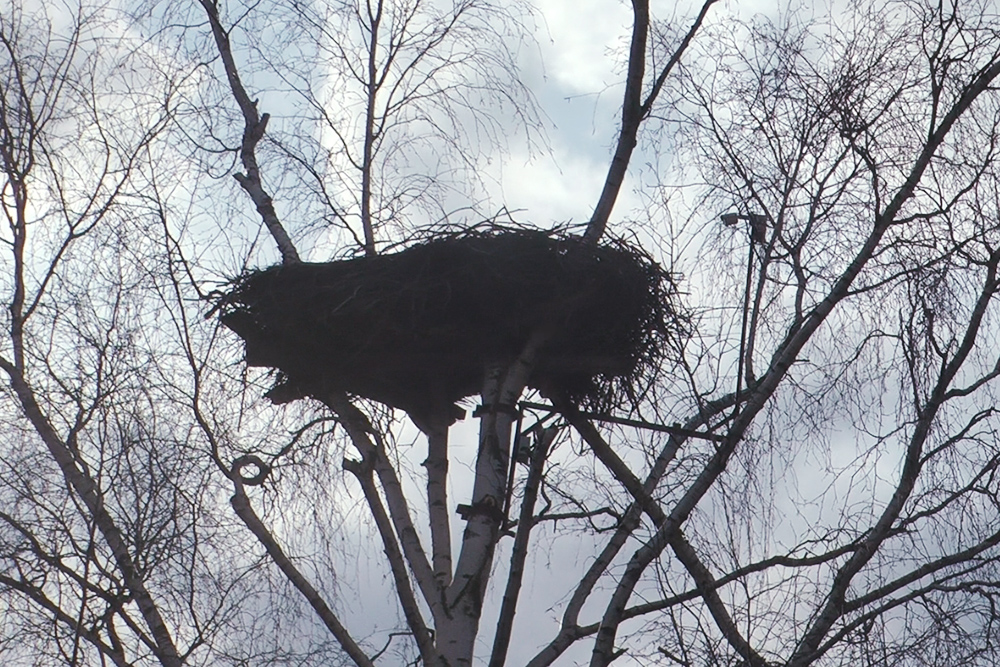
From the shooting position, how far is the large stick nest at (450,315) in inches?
221

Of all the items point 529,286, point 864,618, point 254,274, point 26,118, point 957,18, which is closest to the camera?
point 864,618

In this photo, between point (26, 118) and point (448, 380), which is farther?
point (26, 118)

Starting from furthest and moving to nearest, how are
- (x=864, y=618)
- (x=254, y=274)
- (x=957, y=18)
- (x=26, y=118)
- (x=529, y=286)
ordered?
(x=26, y=118) → (x=254, y=274) → (x=529, y=286) → (x=957, y=18) → (x=864, y=618)

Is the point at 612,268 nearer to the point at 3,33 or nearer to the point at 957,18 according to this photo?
the point at 957,18

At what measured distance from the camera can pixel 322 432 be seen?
6.02 meters

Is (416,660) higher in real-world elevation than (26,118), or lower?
lower

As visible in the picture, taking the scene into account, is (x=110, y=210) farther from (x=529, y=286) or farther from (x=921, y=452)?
(x=921, y=452)

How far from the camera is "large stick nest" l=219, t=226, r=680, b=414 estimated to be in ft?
18.4

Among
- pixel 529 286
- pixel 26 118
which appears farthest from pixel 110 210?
pixel 529 286

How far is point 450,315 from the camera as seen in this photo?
18.6 feet

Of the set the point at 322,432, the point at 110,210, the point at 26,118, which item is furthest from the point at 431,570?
the point at 26,118

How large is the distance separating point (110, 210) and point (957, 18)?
4246 millimetres

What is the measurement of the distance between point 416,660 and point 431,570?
1.47 ft

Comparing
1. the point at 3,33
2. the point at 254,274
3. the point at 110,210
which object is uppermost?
the point at 3,33
